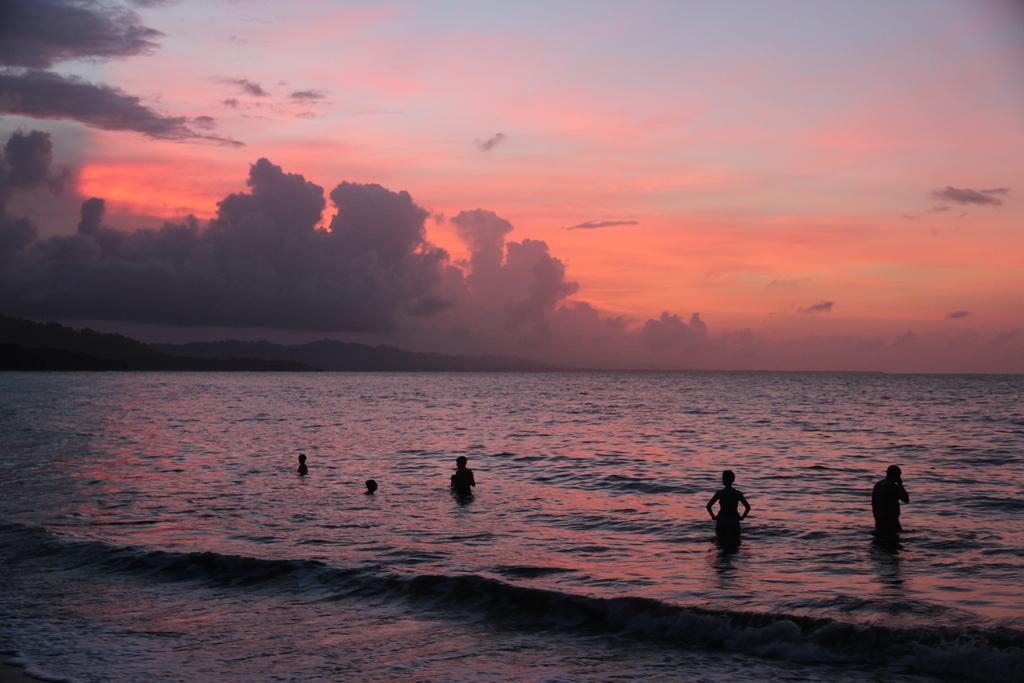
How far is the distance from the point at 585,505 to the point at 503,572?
11315 millimetres

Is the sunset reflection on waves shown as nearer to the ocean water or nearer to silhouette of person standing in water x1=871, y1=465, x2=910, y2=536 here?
the ocean water

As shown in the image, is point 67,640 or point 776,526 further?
point 776,526

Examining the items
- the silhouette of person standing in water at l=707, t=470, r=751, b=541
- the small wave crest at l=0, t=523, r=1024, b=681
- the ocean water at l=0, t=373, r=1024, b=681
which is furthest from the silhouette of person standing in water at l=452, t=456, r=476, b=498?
the silhouette of person standing in water at l=707, t=470, r=751, b=541

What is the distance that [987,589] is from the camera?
1848 centimetres

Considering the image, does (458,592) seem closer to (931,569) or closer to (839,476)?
(931,569)

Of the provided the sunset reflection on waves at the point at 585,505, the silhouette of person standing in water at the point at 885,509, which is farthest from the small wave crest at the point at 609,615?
the silhouette of person standing in water at the point at 885,509

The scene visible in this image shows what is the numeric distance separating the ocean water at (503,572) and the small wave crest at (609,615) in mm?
65

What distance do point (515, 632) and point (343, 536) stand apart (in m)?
10.1

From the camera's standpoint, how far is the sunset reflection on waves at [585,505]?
19484 mm

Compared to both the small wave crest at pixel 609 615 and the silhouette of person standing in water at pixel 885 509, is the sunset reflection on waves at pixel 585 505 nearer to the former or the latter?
the silhouette of person standing in water at pixel 885 509

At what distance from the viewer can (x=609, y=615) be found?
1684 cm

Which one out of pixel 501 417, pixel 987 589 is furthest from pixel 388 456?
pixel 501 417

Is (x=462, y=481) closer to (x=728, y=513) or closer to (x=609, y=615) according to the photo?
(x=728, y=513)

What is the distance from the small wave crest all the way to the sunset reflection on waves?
92 cm
